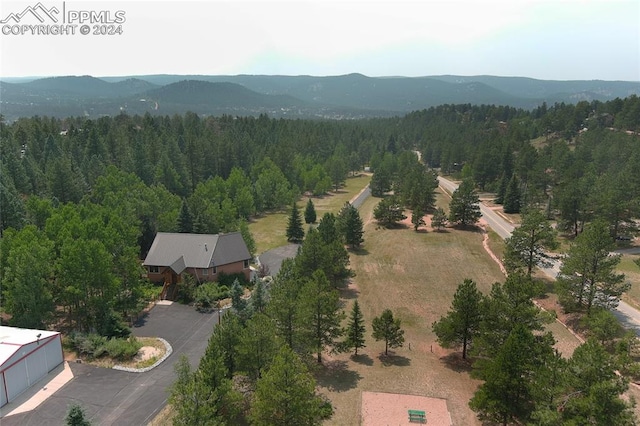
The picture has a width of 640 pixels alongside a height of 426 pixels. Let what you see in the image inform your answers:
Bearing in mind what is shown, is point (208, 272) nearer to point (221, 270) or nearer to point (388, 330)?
point (221, 270)

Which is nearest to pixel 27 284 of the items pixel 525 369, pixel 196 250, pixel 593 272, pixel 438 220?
pixel 196 250

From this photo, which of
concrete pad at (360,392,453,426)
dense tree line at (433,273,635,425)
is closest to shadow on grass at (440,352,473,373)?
dense tree line at (433,273,635,425)

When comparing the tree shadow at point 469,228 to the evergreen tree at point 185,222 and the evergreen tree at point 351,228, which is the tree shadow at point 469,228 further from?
the evergreen tree at point 185,222

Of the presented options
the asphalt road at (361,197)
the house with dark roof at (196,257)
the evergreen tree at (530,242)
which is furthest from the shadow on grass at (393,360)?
the asphalt road at (361,197)

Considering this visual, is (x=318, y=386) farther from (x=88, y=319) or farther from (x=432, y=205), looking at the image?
(x=432, y=205)

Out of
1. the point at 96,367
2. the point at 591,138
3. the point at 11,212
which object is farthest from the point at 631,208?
the point at 11,212

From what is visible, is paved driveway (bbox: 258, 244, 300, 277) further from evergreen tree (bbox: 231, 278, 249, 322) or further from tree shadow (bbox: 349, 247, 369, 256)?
evergreen tree (bbox: 231, 278, 249, 322)
